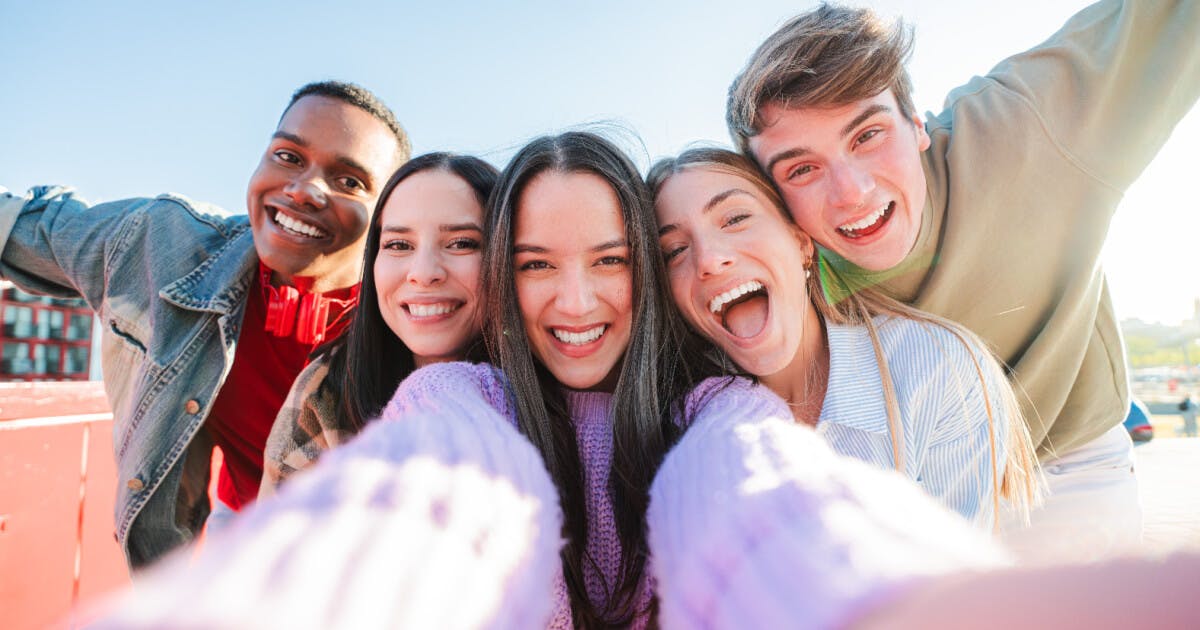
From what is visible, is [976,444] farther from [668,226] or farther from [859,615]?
[859,615]

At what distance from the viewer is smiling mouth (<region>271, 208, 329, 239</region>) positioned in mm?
2738

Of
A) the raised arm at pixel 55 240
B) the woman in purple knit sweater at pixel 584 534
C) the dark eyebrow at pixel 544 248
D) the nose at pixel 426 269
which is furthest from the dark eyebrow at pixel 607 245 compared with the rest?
the raised arm at pixel 55 240

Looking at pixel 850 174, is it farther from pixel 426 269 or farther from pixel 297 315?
pixel 297 315

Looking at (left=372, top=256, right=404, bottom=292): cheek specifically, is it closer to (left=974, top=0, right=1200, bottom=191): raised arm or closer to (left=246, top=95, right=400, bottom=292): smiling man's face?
(left=246, top=95, right=400, bottom=292): smiling man's face

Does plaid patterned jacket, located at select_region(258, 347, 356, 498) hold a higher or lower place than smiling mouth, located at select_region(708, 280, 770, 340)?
lower

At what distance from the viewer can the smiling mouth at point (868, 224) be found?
2043mm

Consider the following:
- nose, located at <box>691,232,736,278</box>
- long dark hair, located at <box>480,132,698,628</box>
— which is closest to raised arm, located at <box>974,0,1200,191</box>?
nose, located at <box>691,232,736,278</box>

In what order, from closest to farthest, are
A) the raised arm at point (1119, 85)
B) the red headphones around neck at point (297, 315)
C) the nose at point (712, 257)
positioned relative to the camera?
1. the nose at point (712, 257)
2. the raised arm at point (1119, 85)
3. the red headphones around neck at point (297, 315)

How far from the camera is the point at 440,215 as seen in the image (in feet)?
6.57

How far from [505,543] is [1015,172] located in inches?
95.1

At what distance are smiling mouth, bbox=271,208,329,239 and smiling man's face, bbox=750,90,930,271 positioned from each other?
1.96 meters

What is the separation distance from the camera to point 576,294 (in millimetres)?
1627

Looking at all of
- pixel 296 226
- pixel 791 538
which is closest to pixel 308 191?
pixel 296 226

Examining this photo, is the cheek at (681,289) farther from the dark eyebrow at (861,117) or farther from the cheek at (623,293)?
the dark eyebrow at (861,117)
